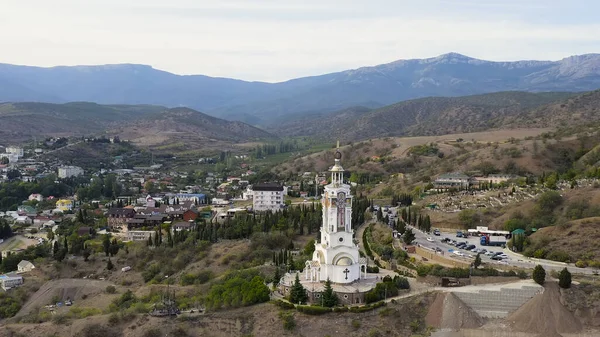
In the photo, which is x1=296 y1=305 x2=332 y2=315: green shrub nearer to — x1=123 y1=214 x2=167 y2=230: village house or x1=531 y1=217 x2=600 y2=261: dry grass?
x1=531 y1=217 x2=600 y2=261: dry grass

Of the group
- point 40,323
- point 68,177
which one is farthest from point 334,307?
point 68,177

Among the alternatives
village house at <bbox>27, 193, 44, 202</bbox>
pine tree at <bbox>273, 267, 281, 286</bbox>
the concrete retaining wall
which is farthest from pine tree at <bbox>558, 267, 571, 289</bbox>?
village house at <bbox>27, 193, 44, 202</bbox>

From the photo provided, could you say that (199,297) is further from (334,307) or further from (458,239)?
(458,239)

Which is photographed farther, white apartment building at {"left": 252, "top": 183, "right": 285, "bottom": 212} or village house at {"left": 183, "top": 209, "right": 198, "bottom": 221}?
white apartment building at {"left": 252, "top": 183, "right": 285, "bottom": 212}

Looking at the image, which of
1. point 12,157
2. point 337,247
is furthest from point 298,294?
point 12,157

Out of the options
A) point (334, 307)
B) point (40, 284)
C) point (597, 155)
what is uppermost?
point (597, 155)

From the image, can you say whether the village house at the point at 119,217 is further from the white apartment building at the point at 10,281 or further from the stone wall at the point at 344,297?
the stone wall at the point at 344,297

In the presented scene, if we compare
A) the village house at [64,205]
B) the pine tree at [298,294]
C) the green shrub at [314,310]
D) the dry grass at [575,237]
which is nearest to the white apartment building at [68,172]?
the village house at [64,205]
